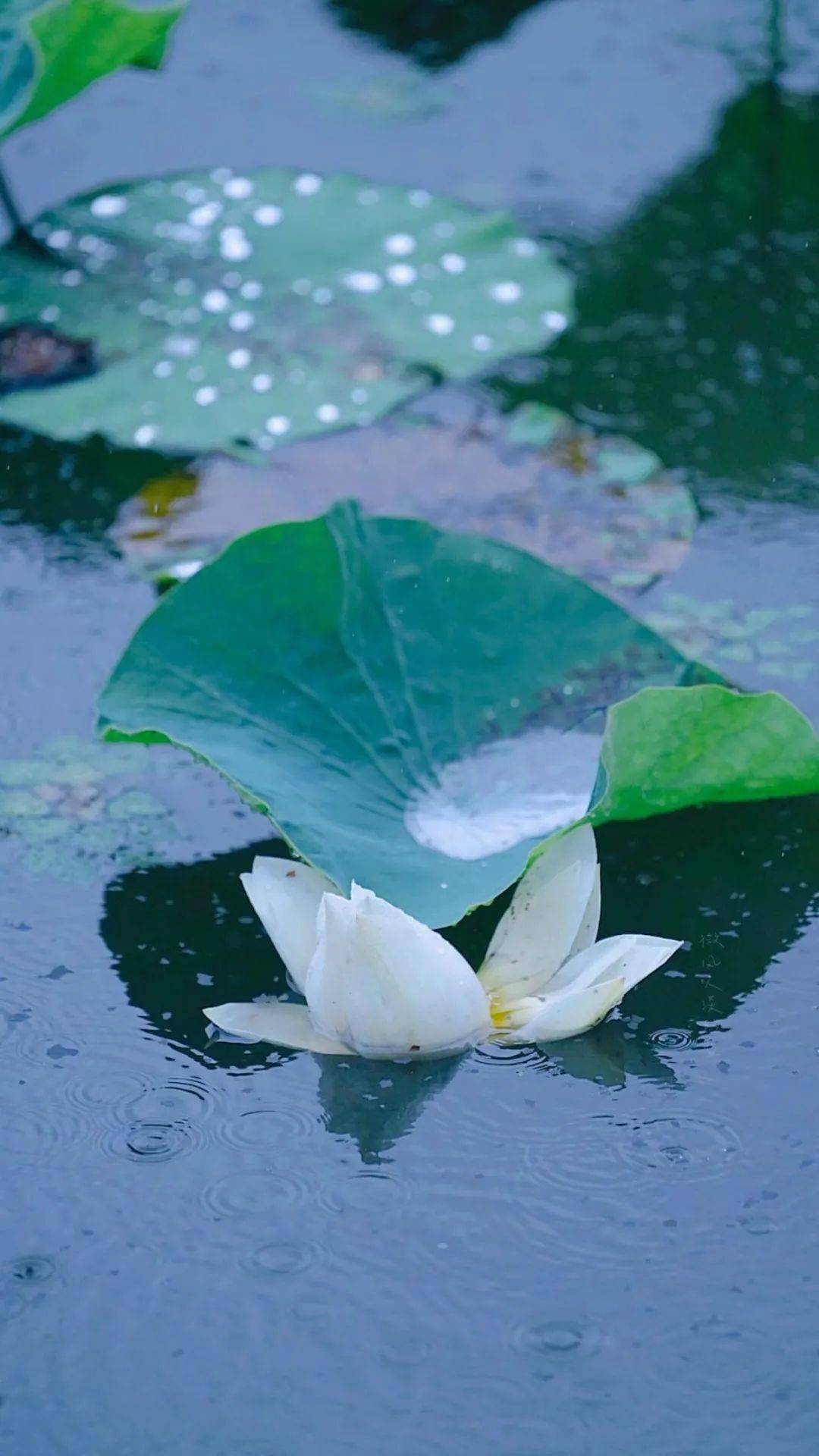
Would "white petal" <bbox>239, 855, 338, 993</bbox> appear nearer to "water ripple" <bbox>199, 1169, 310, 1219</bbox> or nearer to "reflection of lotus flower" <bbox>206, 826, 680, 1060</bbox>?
"reflection of lotus flower" <bbox>206, 826, 680, 1060</bbox>

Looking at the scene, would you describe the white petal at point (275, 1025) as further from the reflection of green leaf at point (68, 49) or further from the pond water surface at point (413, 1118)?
the reflection of green leaf at point (68, 49)

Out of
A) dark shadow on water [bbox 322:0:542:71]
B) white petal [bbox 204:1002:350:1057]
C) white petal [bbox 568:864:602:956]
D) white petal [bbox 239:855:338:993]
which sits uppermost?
dark shadow on water [bbox 322:0:542:71]

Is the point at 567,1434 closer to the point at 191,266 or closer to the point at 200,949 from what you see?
the point at 200,949

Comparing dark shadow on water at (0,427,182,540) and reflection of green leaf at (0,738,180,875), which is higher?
dark shadow on water at (0,427,182,540)

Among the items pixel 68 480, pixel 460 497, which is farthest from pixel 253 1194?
pixel 68 480

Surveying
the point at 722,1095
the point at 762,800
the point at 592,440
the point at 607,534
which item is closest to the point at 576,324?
the point at 592,440

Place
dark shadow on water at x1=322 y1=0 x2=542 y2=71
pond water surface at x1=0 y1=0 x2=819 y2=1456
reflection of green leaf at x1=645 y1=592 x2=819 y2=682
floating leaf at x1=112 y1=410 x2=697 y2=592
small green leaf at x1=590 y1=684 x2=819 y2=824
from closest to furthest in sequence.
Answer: pond water surface at x1=0 y1=0 x2=819 y2=1456
small green leaf at x1=590 y1=684 x2=819 y2=824
reflection of green leaf at x1=645 y1=592 x2=819 y2=682
floating leaf at x1=112 y1=410 x2=697 y2=592
dark shadow on water at x1=322 y1=0 x2=542 y2=71

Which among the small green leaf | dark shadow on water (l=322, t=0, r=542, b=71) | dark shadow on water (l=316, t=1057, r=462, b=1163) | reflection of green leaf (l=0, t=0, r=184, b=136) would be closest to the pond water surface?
dark shadow on water (l=316, t=1057, r=462, b=1163)
